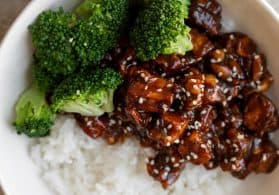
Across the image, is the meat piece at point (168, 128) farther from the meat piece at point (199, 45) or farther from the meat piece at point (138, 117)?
the meat piece at point (199, 45)

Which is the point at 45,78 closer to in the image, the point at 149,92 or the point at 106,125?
the point at 106,125

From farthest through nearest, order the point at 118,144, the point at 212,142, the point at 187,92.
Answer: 1. the point at 118,144
2. the point at 212,142
3. the point at 187,92

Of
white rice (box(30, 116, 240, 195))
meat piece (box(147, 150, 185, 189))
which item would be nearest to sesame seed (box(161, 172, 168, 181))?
meat piece (box(147, 150, 185, 189))

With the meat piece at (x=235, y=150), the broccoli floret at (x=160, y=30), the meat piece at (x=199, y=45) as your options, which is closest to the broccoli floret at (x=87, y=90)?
the broccoli floret at (x=160, y=30)

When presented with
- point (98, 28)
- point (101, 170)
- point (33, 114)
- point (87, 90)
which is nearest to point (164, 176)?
point (101, 170)

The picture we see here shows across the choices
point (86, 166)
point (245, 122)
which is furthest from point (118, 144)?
point (245, 122)

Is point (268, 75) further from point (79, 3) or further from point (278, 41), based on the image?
point (79, 3)
